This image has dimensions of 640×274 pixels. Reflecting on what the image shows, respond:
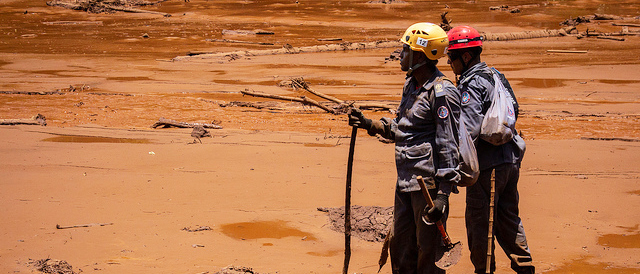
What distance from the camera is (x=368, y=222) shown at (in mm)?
5578

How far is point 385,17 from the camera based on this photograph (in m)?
26.7

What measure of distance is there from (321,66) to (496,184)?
12.9 m

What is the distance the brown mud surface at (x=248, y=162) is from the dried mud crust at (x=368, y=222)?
128 millimetres

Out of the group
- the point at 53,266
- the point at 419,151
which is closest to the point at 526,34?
the point at 419,151

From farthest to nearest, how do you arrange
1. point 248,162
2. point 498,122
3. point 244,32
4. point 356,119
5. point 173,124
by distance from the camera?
1. point 244,32
2. point 173,124
3. point 248,162
4. point 498,122
5. point 356,119

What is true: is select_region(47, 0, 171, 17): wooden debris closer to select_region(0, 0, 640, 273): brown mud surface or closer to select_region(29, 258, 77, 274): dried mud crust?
select_region(0, 0, 640, 273): brown mud surface

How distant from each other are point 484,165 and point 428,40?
0.99 meters

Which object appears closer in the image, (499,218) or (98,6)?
(499,218)

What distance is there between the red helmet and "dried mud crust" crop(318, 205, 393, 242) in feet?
6.60

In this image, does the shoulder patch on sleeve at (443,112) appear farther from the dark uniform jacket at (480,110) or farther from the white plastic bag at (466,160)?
the dark uniform jacket at (480,110)

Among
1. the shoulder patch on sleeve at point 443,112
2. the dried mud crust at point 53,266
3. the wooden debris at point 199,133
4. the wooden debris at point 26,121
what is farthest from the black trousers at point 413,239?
the wooden debris at point 26,121

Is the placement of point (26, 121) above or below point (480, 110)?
below

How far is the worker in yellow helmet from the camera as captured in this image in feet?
11.3

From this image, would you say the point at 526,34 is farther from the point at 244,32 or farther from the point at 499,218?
the point at 499,218
